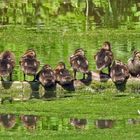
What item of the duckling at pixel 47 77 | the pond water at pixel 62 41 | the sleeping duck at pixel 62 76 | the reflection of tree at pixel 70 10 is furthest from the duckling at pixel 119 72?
the reflection of tree at pixel 70 10

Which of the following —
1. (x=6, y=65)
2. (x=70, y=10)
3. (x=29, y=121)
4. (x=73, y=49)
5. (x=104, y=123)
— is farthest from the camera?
(x=70, y=10)

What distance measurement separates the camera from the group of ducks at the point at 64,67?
14.6 m

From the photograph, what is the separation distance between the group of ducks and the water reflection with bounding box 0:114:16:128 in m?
1.90

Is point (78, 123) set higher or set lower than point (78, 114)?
lower

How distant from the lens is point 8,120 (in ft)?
41.1

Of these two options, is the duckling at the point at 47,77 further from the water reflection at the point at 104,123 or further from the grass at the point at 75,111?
the water reflection at the point at 104,123

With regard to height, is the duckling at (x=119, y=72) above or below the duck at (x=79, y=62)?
below

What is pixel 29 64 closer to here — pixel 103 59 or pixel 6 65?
pixel 6 65

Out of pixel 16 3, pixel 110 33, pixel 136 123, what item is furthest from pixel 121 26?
pixel 136 123

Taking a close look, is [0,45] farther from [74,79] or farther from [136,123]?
[136,123]

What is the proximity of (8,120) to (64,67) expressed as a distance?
8.22 feet

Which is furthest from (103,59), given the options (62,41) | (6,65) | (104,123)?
(62,41)

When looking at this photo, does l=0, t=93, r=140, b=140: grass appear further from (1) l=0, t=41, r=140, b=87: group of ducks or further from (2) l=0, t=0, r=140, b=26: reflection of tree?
(2) l=0, t=0, r=140, b=26: reflection of tree

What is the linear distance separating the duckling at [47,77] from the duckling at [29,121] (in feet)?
5.93
